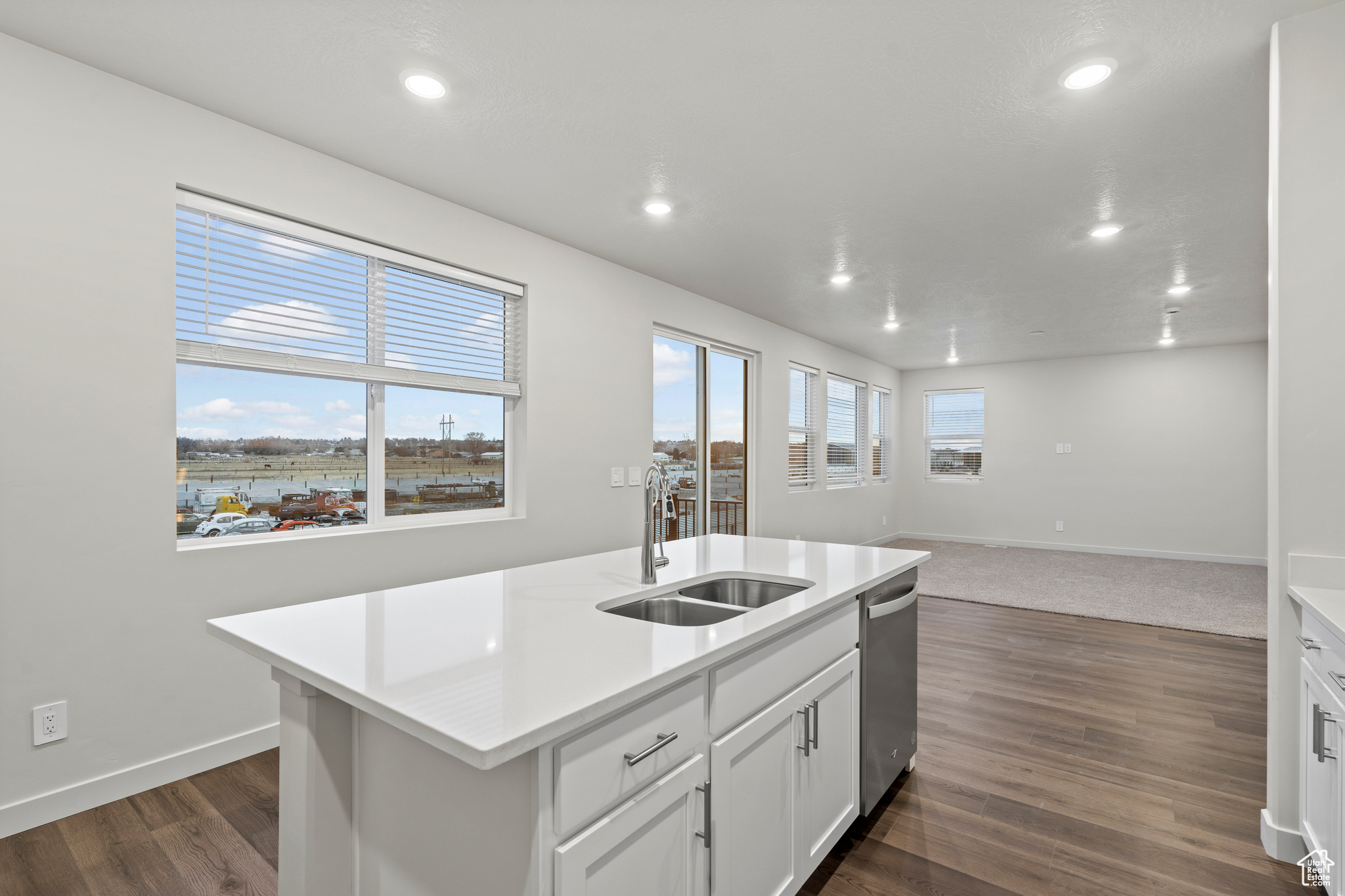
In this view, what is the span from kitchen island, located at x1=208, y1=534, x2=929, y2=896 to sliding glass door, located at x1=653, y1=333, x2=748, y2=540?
2.94 metres

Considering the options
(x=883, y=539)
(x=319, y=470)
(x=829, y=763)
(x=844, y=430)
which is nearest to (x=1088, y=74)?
(x=829, y=763)

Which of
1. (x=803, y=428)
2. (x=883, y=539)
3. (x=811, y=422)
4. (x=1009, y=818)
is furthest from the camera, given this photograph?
(x=883, y=539)

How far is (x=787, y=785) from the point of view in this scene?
163cm

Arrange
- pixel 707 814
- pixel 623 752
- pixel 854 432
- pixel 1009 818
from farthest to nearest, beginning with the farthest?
pixel 854 432 < pixel 1009 818 < pixel 707 814 < pixel 623 752

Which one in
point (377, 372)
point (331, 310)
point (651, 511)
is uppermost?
point (331, 310)

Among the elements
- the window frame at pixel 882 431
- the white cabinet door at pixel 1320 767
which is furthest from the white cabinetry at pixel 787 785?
the window frame at pixel 882 431

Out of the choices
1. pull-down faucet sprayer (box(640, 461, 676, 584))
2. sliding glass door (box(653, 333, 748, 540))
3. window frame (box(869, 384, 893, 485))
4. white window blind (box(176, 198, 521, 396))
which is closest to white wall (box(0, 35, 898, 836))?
white window blind (box(176, 198, 521, 396))

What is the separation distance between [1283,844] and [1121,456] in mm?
6699

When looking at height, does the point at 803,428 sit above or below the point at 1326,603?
above

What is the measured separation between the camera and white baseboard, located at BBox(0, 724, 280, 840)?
205 cm

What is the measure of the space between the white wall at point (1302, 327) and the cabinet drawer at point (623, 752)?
6.16 ft

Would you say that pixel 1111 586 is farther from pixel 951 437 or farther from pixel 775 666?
pixel 775 666

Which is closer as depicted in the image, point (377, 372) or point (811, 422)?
point (377, 372)

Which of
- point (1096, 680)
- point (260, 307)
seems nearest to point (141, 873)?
point (260, 307)
